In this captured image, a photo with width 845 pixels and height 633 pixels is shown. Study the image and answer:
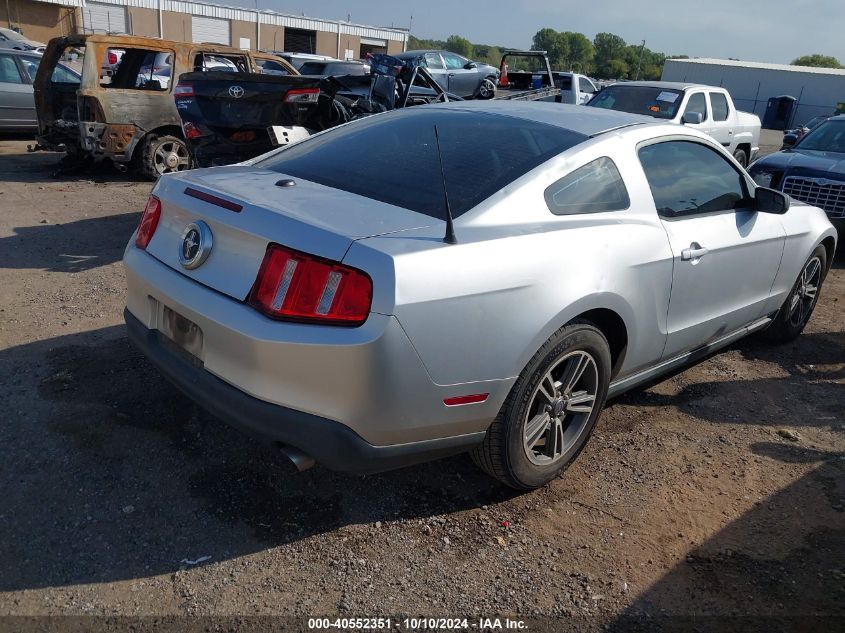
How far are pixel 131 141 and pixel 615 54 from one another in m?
126

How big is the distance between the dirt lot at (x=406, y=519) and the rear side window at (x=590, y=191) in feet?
4.15

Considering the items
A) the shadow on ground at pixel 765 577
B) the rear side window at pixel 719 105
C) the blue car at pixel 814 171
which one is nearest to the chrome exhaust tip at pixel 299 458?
the shadow on ground at pixel 765 577

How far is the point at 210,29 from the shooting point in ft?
153

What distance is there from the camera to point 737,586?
→ 266 cm

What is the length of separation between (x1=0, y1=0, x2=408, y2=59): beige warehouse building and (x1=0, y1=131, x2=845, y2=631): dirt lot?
132ft

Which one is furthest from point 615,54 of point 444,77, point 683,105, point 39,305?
point 39,305

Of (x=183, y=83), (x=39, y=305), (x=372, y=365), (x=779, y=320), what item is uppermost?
(x=183, y=83)

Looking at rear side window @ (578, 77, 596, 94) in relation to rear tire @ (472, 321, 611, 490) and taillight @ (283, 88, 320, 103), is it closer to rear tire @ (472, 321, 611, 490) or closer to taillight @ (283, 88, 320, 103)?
taillight @ (283, 88, 320, 103)

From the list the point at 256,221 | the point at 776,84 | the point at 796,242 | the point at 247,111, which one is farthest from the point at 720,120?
the point at 776,84

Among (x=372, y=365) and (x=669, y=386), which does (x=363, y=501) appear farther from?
(x=669, y=386)

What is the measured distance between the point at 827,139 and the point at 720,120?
2.82m

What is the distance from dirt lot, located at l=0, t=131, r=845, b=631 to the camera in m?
2.49

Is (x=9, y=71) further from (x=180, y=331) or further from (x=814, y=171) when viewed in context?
(x=814, y=171)

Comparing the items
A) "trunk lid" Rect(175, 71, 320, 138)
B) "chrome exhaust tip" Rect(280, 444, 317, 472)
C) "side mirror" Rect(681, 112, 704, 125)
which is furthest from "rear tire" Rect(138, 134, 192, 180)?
"chrome exhaust tip" Rect(280, 444, 317, 472)
